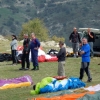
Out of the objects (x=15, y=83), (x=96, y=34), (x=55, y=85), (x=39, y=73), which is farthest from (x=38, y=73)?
(x=96, y=34)

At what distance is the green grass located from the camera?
41.4ft

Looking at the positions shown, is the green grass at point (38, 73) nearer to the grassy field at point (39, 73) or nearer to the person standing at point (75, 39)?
the grassy field at point (39, 73)

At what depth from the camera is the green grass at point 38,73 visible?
12.6m

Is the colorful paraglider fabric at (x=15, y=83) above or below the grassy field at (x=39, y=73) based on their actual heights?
above

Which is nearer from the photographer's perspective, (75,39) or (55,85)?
(55,85)

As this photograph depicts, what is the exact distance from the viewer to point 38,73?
18.1m

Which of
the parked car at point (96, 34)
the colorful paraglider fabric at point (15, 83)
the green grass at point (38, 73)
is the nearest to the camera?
the green grass at point (38, 73)

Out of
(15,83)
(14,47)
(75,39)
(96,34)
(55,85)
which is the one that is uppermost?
(96,34)

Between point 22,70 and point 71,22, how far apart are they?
572 ft

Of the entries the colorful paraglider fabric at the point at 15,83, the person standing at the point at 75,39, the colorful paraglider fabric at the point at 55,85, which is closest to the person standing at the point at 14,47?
the person standing at the point at 75,39

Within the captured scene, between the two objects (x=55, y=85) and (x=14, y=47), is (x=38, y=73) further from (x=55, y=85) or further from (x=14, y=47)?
(x=55, y=85)

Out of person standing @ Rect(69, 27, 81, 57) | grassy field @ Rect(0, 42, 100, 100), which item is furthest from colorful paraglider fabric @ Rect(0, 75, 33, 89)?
person standing @ Rect(69, 27, 81, 57)

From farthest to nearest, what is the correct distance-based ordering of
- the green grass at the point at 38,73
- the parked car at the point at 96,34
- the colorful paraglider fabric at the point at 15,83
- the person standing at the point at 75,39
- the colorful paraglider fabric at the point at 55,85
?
the parked car at the point at 96,34
the person standing at the point at 75,39
the colorful paraglider fabric at the point at 15,83
the green grass at the point at 38,73
the colorful paraglider fabric at the point at 55,85

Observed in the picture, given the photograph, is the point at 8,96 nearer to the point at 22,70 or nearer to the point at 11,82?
the point at 11,82
